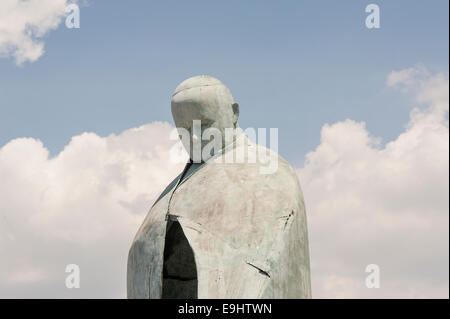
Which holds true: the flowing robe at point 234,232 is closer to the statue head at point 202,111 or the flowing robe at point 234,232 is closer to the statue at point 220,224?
the statue at point 220,224

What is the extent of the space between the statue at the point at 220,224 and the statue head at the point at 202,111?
0.06 ft

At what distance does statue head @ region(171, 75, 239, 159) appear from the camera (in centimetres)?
1636

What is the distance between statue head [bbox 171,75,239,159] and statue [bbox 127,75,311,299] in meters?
0.02

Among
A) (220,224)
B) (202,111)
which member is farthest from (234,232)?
(202,111)

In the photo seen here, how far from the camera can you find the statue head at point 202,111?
16.4 metres

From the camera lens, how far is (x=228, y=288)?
580 inches

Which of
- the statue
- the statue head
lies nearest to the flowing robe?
the statue

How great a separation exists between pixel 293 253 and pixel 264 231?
63cm

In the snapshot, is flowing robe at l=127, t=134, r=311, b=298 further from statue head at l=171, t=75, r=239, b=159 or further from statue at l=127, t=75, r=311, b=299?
statue head at l=171, t=75, r=239, b=159

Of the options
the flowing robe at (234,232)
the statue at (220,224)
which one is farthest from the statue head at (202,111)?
the flowing robe at (234,232)
